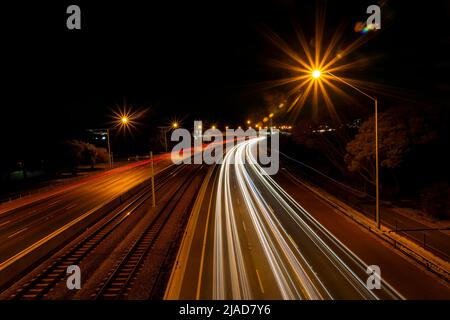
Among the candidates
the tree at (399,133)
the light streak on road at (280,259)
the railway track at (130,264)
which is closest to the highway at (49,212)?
the railway track at (130,264)

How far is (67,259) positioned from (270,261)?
29.4 feet

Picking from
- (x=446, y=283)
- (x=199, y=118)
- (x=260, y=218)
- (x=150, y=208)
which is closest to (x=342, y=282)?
(x=446, y=283)

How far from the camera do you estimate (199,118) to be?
127125 millimetres

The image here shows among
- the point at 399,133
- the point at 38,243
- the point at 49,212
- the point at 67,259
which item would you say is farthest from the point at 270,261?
the point at 49,212

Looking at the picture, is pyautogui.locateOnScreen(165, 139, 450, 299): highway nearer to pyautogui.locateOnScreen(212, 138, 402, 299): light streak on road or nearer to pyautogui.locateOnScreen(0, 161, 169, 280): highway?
pyautogui.locateOnScreen(212, 138, 402, 299): light streak on road

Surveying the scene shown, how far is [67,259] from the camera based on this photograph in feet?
46.1

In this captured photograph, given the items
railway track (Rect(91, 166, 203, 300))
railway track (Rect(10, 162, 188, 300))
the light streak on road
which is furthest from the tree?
railway track (Rect(10, 162, 188, 300))

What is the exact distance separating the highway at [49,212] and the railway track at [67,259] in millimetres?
2019

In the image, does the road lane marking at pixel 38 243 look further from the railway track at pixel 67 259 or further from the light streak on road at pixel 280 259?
the light streak on road at pixel 280 259

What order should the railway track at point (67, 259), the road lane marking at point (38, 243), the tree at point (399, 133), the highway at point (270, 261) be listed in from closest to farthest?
the highway at point (270, 261), the railway track at point (67, 259), the road lane marking at point (38, 243), the tree at point (399, 133)

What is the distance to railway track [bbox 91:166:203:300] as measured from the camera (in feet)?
36.5

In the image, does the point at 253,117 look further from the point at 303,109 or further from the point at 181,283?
the point at 181,283

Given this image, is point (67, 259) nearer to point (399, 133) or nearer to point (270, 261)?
point (270, 261)

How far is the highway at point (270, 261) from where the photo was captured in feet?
34.5
